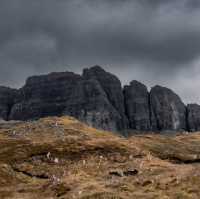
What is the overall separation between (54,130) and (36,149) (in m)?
37.5

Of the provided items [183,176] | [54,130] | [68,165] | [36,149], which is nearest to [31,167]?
[68,165]

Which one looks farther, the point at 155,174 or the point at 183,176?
the point at 155,174

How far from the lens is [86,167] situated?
114688 millimetres

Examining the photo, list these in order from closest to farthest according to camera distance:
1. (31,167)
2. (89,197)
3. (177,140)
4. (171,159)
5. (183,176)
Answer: (89,197)
(183,176)
(31,167)
(171,159)
(177,140)

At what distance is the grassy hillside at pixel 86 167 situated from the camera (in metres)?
80.0

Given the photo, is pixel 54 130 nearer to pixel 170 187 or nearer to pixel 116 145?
pixel 116 145

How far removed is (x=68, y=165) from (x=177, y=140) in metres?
86.8

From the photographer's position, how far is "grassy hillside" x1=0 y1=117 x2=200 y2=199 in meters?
80.0

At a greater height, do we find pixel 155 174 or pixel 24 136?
pixel 24 136

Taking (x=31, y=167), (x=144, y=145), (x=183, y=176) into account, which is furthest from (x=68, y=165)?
(x=144, y=145)

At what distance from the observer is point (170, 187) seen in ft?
259

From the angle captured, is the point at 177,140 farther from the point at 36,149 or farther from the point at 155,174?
the point at 155,174

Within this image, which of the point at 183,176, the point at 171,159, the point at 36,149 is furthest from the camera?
the point at 171,159

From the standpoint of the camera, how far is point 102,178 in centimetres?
9938
